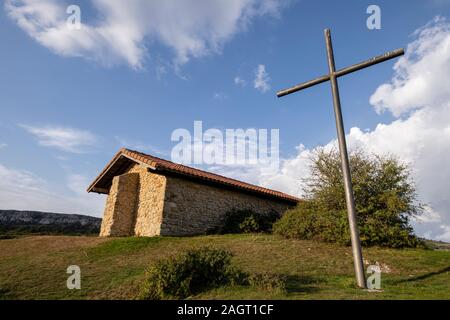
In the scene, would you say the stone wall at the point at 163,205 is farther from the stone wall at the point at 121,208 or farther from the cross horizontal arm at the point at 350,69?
the cross horizontal arm at the point at 350,69

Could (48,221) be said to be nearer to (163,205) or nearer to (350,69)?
(163,205)

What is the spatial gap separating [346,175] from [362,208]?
6.75 meters

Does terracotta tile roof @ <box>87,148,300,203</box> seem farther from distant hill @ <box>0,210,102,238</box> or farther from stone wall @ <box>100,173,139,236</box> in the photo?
distant hill @ <box>0,210,102,238</box>

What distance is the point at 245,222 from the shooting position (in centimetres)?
1630

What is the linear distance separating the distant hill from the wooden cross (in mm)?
24554

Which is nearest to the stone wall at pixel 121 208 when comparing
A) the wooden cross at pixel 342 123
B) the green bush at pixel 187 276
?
the green bush at pixel 187 276

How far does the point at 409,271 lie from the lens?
907cm

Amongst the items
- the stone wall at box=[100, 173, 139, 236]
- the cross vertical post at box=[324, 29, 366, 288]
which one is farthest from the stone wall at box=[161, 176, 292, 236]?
the cross vertical post at box=[324, 29, 366, 288]

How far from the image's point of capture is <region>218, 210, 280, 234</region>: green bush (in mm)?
16172
